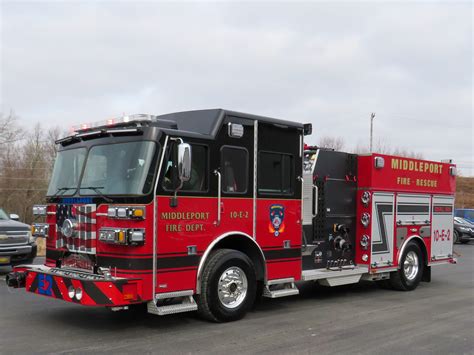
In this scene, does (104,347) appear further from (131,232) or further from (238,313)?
(238,313)

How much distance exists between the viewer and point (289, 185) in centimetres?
792

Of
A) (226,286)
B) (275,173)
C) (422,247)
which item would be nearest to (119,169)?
(226,286)

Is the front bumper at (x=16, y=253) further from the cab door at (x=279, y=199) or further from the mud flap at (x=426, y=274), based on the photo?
the mud flap at (x=426, y=274)

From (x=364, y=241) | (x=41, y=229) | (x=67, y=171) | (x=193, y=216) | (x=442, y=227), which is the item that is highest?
(x=67, y=171)

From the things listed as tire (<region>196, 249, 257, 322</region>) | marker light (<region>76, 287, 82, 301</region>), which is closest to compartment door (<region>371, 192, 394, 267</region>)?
tire (<region>196, 249, 257, 322</region>)

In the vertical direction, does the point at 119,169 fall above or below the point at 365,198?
above

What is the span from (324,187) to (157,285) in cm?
389

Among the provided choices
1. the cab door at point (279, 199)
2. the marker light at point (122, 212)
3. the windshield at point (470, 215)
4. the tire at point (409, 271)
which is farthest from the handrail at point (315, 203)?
the windshield at point (470, 215)

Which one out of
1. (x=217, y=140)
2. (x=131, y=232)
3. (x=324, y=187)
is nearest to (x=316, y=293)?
(x=324, y=187)

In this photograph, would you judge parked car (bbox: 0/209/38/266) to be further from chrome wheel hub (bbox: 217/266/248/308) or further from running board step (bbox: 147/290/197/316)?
chrome wheel hub (bbox: 217/266/248/308)

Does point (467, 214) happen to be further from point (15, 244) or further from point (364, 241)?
point (15, 244)

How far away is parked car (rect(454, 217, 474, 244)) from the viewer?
25664 millimetres

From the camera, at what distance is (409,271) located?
34.1 ft

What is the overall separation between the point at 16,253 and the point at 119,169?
18.8 ft
